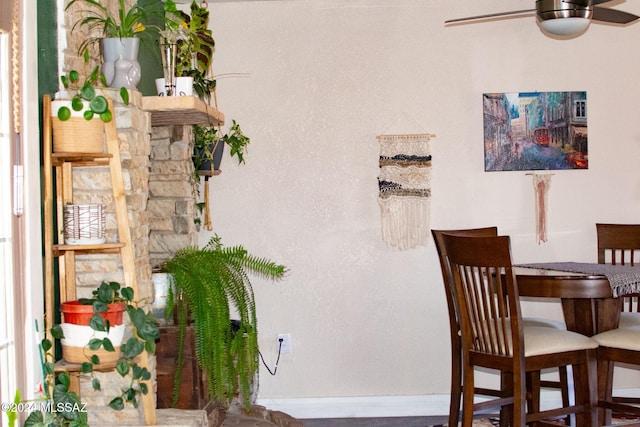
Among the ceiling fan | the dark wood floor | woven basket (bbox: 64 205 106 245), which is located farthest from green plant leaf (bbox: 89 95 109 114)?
the dark wood floor

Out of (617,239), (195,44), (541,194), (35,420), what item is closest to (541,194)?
(541,194)

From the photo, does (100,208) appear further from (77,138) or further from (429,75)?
(429,75)

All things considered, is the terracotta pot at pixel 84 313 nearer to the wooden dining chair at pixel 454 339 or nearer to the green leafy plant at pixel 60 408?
the green leafy plant at pixel 60 408

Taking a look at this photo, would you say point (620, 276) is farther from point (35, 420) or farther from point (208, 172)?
point (35, 420)

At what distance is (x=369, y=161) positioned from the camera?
184 inches

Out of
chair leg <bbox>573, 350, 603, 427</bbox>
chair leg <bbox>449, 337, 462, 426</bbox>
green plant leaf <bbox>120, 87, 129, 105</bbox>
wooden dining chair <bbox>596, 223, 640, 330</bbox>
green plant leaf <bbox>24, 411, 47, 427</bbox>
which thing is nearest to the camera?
green plant leaf <bbox>24, 411, 47, 427</bbox>

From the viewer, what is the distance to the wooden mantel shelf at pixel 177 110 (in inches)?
132

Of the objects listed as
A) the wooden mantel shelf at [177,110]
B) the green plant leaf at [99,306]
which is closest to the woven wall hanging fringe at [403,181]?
the wooden mantel shelf at [177,110]

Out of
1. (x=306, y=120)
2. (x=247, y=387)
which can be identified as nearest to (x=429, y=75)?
(x=306, y=120)

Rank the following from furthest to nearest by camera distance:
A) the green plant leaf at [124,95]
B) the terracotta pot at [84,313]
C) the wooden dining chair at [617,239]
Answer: the wooden dining chair at [617,239] < the green plant leaf at [124,95] < the terracotta pot at [84,313]

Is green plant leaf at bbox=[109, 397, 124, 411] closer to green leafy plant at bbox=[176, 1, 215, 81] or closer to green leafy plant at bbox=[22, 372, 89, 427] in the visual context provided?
green leafy plant at bbox=[22, 372, 89, 427]

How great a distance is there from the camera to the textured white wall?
4.66 m

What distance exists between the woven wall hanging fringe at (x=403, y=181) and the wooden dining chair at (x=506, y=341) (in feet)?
3.73

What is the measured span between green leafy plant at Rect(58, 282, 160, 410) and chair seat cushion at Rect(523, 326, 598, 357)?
5.05 feet
